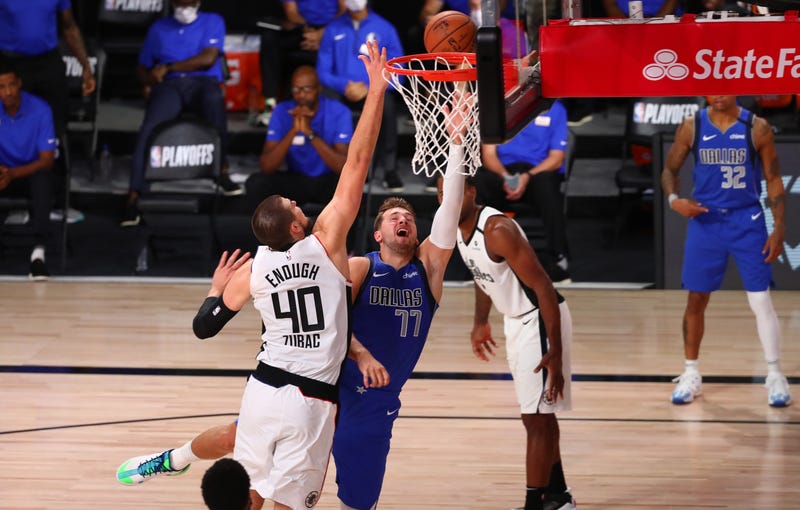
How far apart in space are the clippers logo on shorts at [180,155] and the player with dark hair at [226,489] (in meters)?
7.12

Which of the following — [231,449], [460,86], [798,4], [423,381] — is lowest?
A: [423,381]

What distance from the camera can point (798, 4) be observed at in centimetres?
388

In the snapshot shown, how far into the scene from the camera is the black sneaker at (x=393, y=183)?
10.9 metres

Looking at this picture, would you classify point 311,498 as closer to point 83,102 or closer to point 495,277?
point 495,277

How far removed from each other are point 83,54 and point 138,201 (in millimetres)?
1811

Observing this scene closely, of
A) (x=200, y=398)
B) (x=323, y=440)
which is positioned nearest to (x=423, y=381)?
(x=200, y=398)

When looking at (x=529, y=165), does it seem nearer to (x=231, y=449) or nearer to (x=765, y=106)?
(x=765, y=106)

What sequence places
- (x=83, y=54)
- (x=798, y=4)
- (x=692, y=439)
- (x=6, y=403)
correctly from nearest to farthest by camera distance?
(x=798, y=4), (x=692, y=439), (x=6, y=403), (x=83, y=54)

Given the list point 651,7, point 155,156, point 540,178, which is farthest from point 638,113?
point 155,156

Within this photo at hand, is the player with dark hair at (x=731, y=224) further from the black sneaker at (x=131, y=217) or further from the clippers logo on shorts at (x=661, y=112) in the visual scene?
the black sneaker at (x=131, y=217)

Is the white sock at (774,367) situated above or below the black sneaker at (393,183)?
below

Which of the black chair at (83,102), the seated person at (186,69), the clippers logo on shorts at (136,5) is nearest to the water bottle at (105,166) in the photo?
the black chair at (83,102)

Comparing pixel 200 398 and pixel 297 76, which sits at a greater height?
pixel 297 76

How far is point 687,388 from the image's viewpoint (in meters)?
7.42
